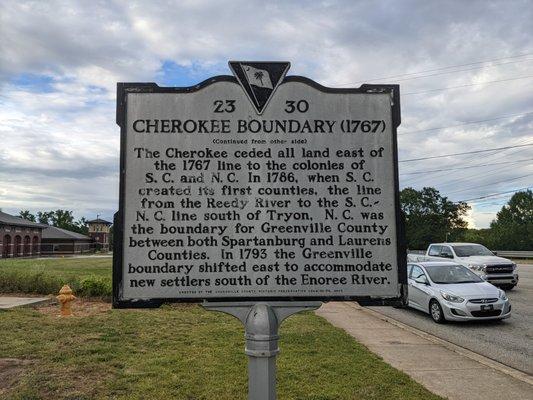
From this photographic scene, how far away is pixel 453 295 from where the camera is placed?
1069cm

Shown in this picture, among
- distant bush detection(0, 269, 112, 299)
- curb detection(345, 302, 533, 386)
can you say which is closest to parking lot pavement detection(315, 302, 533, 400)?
curb detection(345, 302, 533, 386)

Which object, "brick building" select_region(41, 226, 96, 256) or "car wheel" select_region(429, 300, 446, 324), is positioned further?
"brick building" select_region(41, 226, 96, 256)

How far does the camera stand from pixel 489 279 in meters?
15.7

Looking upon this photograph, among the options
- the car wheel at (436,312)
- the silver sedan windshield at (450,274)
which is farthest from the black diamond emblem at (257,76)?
the silver sedan windshield at (450,274)

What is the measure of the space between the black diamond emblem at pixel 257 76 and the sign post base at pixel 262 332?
1351 millimetres

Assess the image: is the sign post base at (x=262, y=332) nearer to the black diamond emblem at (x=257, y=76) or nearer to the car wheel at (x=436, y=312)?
the black diamond emblem at (x=257, y=76)

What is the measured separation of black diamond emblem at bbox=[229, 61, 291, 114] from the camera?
3145 mm

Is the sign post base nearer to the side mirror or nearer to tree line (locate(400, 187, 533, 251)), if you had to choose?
the side mirror

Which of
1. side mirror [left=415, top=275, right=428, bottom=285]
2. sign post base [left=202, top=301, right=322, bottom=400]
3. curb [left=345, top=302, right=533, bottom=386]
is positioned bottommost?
curb [left=345, top=302, right=533, bottom=386]

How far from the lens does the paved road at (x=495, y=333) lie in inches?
299

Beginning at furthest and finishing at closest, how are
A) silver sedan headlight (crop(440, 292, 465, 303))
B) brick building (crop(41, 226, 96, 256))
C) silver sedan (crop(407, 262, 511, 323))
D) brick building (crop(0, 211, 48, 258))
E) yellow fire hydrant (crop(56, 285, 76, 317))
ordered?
brick building (crop(41, 226, 96, 256))
brick building (crop(0, 211, 48, 258))
silver sedan headlight (crop(440, 292, 465, 303))
silver sedan (crop(407, 262, 511, 323))
yellow fire hydrant (crop(56, 285, 76, 317))

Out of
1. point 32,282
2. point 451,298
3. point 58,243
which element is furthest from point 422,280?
point 58,243

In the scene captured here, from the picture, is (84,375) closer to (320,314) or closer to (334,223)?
(334,223)

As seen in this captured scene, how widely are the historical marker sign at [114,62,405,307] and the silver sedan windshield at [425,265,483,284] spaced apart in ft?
30.9
